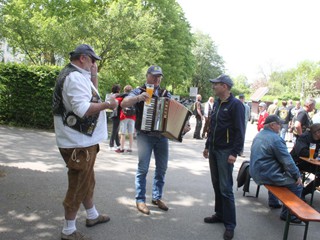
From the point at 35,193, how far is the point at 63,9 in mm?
8651

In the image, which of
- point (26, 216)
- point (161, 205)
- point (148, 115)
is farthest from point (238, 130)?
point (26, 216)

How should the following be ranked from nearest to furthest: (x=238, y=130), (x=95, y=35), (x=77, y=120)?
(x=77, y=120)
(x=238, y=130)
(x=95, y=35)

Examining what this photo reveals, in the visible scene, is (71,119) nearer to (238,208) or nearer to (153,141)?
(153,141)

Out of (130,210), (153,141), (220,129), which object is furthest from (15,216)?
(220,129)

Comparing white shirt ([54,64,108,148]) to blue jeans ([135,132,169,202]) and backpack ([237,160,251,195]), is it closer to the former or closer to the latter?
blue jeans ([135,132,169,202])

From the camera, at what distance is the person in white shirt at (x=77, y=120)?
3156 mm

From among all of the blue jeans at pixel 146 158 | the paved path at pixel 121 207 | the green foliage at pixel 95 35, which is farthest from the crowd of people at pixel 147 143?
the green foliage at pixel 95 35

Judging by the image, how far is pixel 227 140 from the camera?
408 cm

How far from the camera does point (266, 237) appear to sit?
421 cm

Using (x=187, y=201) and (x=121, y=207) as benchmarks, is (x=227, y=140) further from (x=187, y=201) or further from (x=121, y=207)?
(x=121, y=207)

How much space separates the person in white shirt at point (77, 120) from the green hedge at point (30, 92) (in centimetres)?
912

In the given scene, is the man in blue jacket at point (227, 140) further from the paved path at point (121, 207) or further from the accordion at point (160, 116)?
the accordion at point (160, 116)

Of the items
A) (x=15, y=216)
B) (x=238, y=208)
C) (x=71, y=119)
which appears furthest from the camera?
(x=238, y=208)

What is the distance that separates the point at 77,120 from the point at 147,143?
1487 mm
